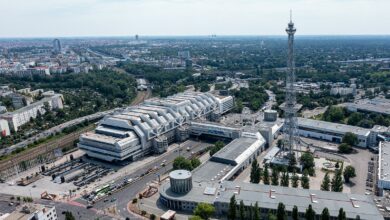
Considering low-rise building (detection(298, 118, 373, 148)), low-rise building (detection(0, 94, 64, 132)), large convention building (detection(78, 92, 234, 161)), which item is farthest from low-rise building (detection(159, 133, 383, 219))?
low-rise building (detection(0, 94, 64, 132))

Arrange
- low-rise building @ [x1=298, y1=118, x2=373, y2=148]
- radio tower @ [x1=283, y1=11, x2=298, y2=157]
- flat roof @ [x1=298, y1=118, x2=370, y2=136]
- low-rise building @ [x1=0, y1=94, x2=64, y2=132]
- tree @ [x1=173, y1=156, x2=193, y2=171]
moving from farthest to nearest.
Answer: low-rise building @ [x1=0, y1=94, x2=64, y2=132] < flat roof @ [x1=298, y1=118, x2=370, y2=136] < low-rise building @ [x1=298, y1=118, x2=373, y2=148] < tree @ [x1=173, y1=156, x2=193, y2=171] < radio tower @ [x1=283, y1=11, x2=298, y2=157]

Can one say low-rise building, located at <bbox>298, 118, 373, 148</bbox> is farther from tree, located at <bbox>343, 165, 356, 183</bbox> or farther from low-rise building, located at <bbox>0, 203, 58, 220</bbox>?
low-rise building, located at <bbox>0, 203, 58, 220</bbox>

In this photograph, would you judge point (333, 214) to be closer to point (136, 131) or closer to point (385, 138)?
point (385, 138)

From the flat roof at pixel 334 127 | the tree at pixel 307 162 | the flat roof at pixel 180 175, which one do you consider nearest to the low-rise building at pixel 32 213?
the flat roof at pixel 180 175

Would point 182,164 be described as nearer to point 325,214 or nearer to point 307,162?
point 307,162

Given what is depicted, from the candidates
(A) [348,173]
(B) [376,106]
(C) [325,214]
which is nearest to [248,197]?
(C) [325,214]

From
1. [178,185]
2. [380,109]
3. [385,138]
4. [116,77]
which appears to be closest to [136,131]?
[178,185]
